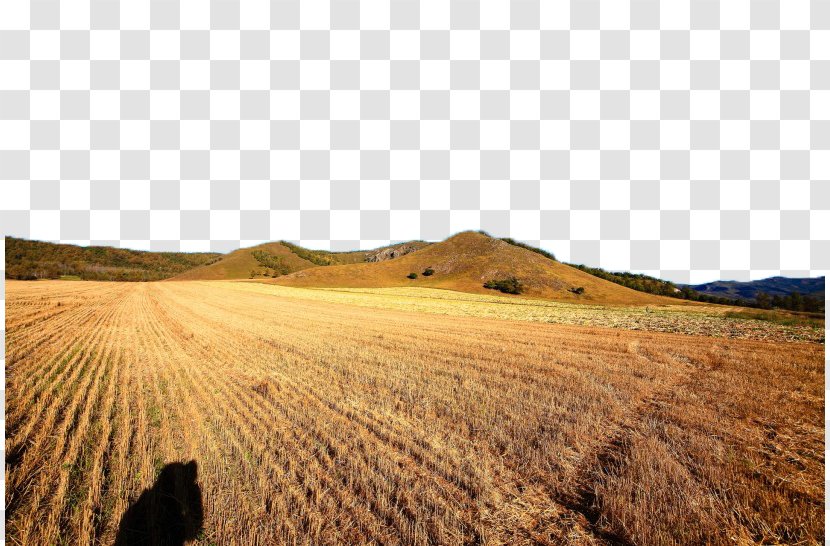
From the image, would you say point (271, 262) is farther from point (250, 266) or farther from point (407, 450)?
point (407, 450)

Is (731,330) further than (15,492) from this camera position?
Yes

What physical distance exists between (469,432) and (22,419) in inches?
350

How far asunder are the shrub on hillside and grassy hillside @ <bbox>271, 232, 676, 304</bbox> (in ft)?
4.10

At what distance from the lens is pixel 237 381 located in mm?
8641

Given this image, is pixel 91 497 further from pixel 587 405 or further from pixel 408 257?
pixel 408 257

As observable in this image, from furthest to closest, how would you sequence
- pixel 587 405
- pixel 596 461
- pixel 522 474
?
pixel 587 405, pixel 596 461, pixel 522 474

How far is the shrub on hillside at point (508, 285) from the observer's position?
64562mm

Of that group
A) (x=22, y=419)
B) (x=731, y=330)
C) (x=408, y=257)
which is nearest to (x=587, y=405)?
(x=22, y=419)

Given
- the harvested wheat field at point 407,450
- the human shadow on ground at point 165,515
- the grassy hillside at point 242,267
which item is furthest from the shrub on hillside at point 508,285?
the grassy hillside at point 242,267

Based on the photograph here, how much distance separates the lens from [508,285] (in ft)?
214

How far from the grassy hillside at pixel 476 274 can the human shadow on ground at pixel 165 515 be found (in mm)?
64487

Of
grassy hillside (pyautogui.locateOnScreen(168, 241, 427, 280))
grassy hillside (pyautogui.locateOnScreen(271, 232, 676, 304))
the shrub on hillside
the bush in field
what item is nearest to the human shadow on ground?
grassy hillside (pyautogui.locateOnScreen(271, 232, 676, 304))

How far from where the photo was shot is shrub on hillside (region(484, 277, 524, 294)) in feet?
212

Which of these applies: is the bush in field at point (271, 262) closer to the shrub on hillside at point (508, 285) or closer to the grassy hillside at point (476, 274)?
the grassy hillside at point (476, 274)
